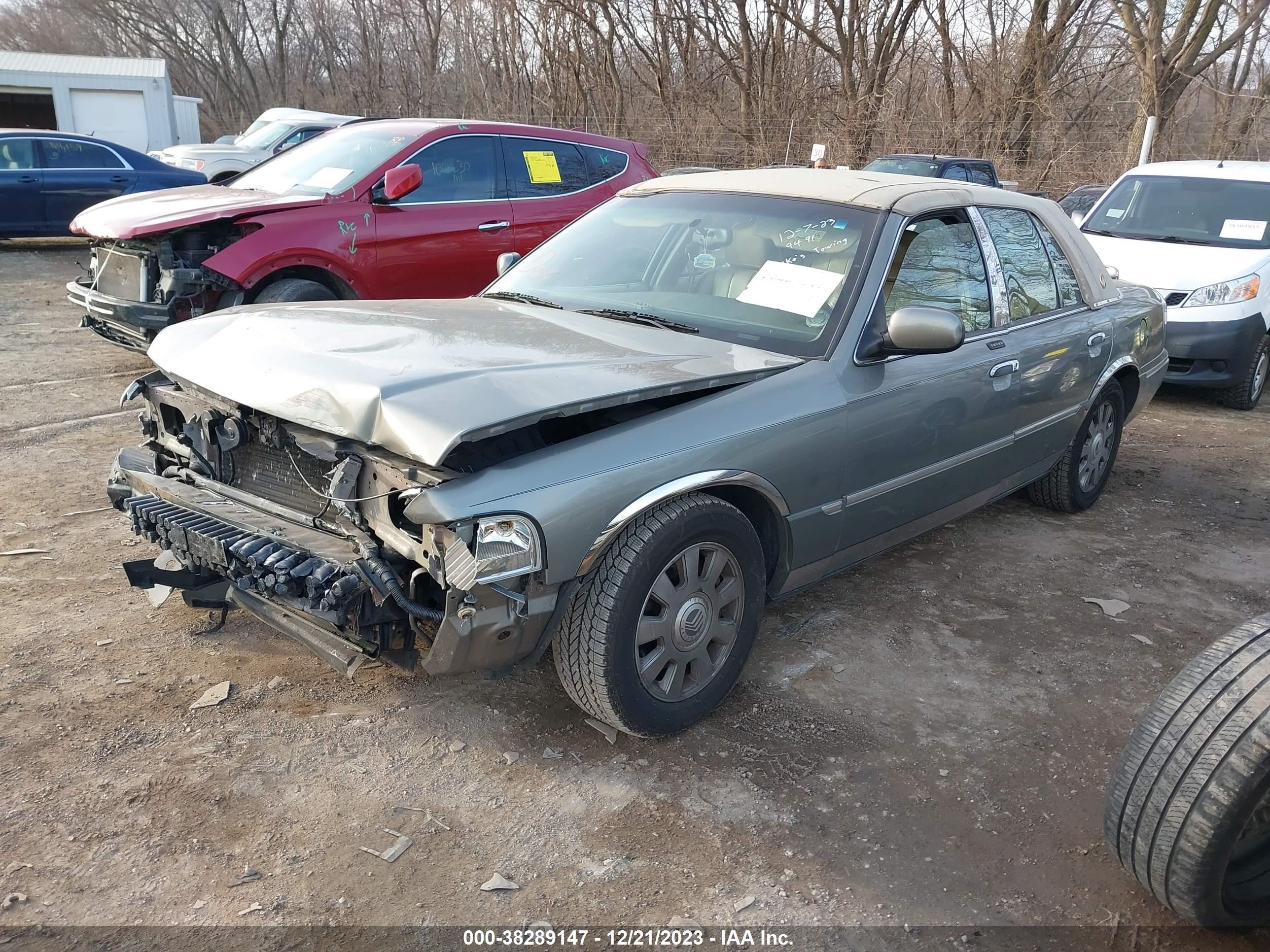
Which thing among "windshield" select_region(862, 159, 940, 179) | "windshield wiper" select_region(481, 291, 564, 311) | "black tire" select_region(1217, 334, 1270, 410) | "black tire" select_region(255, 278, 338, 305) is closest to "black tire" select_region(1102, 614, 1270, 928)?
"windshield wiper" select_region(481, 291, 564, 311)

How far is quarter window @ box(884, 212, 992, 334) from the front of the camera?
147 inches

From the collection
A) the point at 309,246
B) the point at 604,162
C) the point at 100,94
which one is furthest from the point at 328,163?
the point at 100,94

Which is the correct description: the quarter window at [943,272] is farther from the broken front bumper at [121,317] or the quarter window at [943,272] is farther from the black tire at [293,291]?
the broken front bumper at [121,317]

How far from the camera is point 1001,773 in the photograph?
313 cm

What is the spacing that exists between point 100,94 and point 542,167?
21328mm

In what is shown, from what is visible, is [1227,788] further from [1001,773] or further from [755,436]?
[755,436]

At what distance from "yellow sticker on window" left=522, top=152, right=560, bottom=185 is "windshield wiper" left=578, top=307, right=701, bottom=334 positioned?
14.2 ft

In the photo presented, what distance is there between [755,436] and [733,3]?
21.1 meters

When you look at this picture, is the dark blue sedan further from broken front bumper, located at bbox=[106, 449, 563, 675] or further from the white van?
broken front bumper, located at bbox=[106, 449, 563, 675]

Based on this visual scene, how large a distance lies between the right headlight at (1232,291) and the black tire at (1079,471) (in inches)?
109

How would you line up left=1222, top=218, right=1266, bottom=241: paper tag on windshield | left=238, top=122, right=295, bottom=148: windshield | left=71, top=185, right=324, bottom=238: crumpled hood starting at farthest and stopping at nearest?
1. left=238, top=122, right=295, bottom=148: windshield
2. left=1222, top=218, right=1266, bottom=241: paper tag on windshield
3. left=71, top=185, right=324, bottom=238: crumpled hood

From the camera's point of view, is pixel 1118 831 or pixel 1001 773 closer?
pixel 1118 831

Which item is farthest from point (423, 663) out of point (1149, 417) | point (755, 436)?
point (1149, 417)

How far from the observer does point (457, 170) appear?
7.44 m
